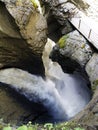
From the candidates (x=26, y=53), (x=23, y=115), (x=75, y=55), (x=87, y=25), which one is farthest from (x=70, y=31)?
(x=23, y=115)

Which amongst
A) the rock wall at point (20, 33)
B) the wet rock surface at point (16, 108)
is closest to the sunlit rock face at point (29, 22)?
the rock wall at point (20, 33)

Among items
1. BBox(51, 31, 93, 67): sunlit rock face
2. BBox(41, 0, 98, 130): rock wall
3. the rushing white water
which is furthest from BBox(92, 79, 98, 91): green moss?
the rushing white water

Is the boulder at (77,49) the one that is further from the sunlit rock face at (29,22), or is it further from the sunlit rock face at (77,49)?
the sunlit rock face at (29,22)

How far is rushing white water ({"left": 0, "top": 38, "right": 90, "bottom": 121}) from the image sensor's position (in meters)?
11.3

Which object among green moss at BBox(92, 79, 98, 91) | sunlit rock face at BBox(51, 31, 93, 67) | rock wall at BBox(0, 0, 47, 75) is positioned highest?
rock wall at BBox(0, 0, 47, 75)

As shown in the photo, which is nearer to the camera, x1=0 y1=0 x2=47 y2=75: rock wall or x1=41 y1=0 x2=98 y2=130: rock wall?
x1=0 y1=0 x2=47 y2=75: rock wall

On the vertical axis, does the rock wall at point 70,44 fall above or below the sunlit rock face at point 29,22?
below

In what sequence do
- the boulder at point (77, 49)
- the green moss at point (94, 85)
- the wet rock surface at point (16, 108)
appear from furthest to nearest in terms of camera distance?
the boulder at point (77, 49)
the wet rock surface at point (16, 108)
the green moss at point (94, 85)

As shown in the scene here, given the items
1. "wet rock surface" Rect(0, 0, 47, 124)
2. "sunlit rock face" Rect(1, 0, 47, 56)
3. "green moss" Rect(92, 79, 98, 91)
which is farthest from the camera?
"wet rock surface" Rect(0, 0, 47, 124)

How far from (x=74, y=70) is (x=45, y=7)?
2.99 metres

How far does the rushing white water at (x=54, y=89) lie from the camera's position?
1128cm

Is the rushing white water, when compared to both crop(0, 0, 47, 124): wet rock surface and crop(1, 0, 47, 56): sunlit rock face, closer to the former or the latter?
crop(0, 0, 47, 124): wet rock surface

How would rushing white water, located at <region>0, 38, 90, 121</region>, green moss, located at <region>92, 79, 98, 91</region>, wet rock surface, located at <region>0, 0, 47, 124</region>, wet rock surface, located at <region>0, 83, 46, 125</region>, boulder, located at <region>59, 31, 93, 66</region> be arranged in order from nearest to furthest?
green moss, located at <region>92, 79, 98, 91</region> → wet rock surface, located at <region>0, 0, 47, 124</region> → wet rock surface, located at <region>0, 83, 46, 125</region> → boulder, located at <region>59, 31, 93, 66</region> → rushing white water, located at <region>0, 38, 90, 121</region>

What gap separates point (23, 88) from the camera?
11398 millimetres
